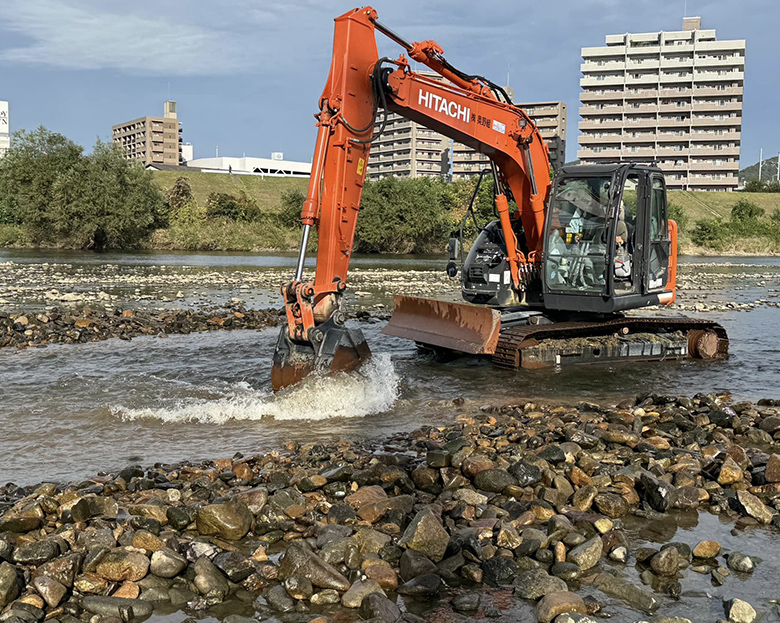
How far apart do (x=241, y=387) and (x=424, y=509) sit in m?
5.41

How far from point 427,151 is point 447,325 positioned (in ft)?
474

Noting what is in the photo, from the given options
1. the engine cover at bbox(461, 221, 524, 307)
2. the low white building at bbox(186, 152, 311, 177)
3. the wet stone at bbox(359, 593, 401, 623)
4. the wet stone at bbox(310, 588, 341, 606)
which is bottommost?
the wet stone at bbox(310, 588, 341, 606)

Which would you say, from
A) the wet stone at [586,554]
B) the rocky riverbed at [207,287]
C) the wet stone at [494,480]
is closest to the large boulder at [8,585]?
the wet stone at [586,554]

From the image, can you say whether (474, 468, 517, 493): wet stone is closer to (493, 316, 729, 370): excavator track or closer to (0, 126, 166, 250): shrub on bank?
(493, 316, 729, 370): excavator track

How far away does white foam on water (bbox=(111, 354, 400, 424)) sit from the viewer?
337 inches

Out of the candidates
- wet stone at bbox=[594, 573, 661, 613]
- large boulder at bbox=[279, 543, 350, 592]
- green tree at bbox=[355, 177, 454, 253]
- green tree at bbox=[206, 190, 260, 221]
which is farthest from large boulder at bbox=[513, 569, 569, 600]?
green tree at bbox=[206, 190, 260, 221]

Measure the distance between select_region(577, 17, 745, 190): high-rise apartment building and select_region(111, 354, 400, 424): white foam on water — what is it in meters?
121

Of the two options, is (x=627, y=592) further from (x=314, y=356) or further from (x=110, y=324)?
(x=110, y=324)

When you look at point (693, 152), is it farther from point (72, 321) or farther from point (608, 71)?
point (72, 321)

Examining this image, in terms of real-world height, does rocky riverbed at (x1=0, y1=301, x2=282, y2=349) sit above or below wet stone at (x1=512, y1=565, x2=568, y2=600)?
above

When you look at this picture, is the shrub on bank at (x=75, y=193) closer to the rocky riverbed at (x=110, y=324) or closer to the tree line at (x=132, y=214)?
the tree line at (x=132, y=214)

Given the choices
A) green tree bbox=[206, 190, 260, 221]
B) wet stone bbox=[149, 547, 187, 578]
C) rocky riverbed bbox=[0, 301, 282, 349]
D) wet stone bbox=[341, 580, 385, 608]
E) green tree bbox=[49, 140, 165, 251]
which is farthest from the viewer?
green tree bbox=[206, 190, 260, 221]

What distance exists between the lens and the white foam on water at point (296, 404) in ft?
28.1

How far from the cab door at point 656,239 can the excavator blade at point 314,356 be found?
5.72 m
